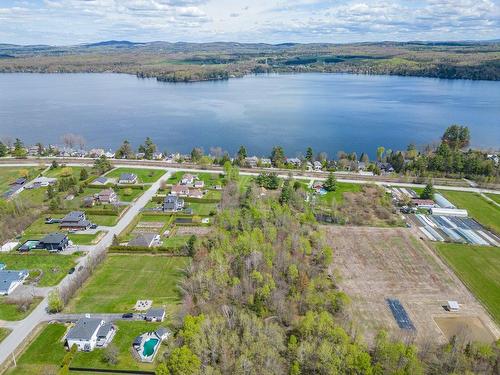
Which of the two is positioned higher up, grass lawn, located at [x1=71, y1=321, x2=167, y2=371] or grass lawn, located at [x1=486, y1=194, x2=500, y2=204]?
grass lawn, located at [x1=71, y1=321, x2=167, y2=371]

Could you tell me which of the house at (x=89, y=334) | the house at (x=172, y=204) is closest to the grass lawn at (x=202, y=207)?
the house at (x=172, y=204)

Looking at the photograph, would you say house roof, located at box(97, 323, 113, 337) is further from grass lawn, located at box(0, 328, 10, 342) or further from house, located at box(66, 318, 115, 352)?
grass lawn, located at box(0, 328, 10, 342)

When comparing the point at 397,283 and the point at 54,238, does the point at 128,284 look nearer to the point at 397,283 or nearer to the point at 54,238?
the point at 54,238

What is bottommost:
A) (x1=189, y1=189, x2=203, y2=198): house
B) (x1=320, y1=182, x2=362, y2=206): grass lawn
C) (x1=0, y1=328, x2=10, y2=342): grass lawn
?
(x1=320, y1=182, x2=362, y2=206): grass lawn

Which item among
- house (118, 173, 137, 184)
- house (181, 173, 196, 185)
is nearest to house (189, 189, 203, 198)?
house (181, 173, 196, 185)

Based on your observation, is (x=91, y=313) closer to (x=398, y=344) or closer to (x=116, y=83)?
(x=398, y=344)

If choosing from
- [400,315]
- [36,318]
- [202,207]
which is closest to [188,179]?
[202,207]
